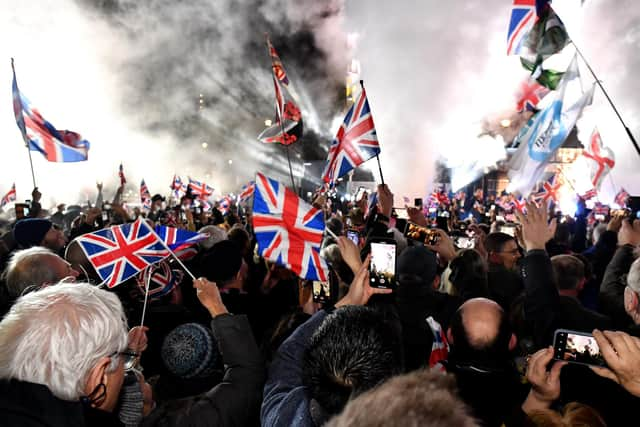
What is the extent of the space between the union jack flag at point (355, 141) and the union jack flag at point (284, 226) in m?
2.20

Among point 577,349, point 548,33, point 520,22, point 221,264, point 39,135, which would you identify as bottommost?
point 577,349

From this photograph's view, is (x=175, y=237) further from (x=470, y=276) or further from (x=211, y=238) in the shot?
(x=470, y=276)

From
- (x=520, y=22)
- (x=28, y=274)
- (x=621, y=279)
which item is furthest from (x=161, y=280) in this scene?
(x=520, y=22)

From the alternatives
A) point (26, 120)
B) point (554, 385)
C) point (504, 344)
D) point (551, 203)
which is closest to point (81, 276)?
point (504, 344)

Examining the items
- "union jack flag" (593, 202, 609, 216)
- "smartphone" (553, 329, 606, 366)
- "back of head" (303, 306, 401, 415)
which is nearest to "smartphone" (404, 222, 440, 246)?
"smartphone" (553, 329, 606, 366)

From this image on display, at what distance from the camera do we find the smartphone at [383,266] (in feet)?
7.41

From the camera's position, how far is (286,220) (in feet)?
10.5

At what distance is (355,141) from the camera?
5449 millimetres

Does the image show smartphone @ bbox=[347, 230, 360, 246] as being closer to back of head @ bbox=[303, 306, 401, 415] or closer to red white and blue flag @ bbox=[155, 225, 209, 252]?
red white and blue flag @ bbox=[155, 225, 209, 252]

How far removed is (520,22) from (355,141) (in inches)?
165

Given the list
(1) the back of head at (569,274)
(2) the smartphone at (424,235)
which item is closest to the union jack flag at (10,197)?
(2) the smartphone at (424,235)

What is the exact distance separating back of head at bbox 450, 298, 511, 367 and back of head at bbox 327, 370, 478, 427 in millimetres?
1254

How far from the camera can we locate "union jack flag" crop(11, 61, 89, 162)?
7938mm

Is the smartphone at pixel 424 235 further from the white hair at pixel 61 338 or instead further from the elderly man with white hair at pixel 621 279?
the white hair at pixel 61 338
